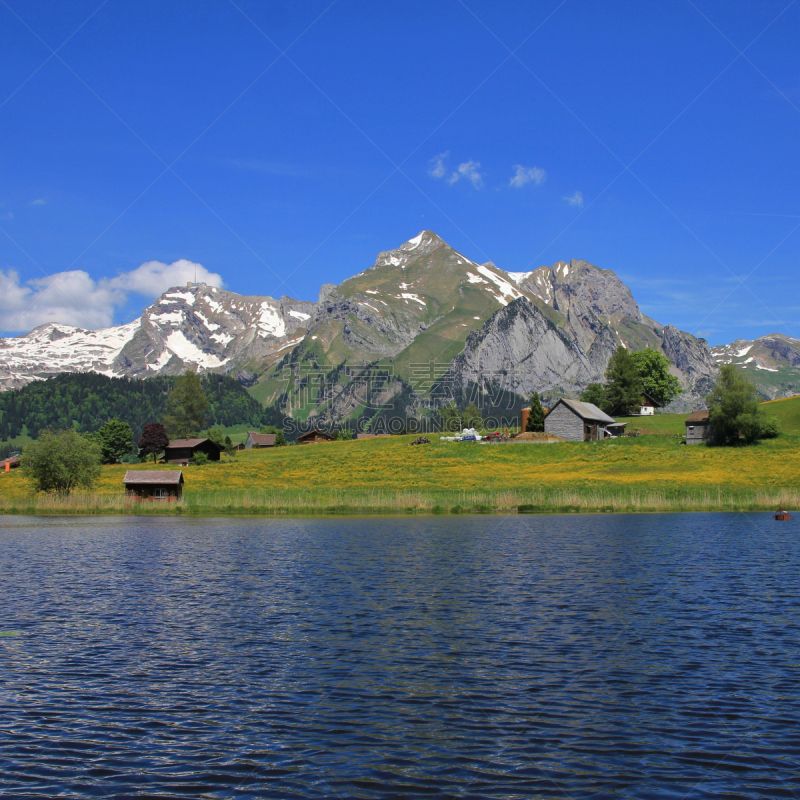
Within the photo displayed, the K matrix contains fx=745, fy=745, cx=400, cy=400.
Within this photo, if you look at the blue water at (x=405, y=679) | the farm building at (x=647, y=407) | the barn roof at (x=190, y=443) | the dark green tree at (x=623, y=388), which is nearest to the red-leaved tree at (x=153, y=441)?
the barn roof at (x=190, y=443)

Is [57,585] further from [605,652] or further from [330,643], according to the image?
[605,652]

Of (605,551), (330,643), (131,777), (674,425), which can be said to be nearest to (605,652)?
(330,643)

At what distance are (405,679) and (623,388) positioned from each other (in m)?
165

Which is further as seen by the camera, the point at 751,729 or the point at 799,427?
the point at 799,427

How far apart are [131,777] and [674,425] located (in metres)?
146

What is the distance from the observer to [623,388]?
570 feet

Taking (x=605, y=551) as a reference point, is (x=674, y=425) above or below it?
above

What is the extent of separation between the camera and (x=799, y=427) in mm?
119250

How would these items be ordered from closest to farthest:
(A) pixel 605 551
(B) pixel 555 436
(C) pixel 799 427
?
(A) pixel 605 551 < (C) pixel 799 427 < (B) pixel 555 436

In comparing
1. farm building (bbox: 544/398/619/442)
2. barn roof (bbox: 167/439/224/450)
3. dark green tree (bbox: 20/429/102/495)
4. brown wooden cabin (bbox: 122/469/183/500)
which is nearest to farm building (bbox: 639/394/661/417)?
farm building (bbox: 544/398/619/442)

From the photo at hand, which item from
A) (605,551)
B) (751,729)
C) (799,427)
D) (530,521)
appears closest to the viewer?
(751,729)

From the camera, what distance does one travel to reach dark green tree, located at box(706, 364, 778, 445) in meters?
109

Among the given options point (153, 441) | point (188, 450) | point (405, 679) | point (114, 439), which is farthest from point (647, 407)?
point (405, 679)

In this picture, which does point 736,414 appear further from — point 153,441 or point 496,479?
point 153,441
